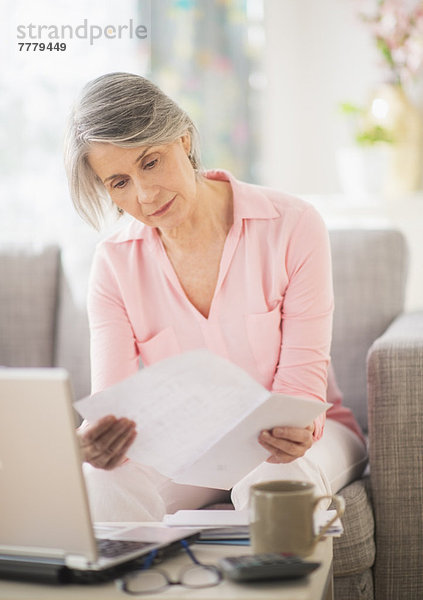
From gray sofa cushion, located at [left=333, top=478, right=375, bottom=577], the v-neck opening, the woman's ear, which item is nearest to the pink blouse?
the v-neck opening

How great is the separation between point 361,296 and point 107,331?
2.14 feet

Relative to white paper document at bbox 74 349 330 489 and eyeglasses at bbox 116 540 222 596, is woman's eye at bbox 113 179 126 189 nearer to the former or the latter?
white paper document at bbox 74 349 330 489

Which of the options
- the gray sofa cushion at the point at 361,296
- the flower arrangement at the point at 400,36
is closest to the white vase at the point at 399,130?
the flower arrangement at the point at 400,36

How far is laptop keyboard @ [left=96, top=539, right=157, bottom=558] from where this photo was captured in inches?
36.9

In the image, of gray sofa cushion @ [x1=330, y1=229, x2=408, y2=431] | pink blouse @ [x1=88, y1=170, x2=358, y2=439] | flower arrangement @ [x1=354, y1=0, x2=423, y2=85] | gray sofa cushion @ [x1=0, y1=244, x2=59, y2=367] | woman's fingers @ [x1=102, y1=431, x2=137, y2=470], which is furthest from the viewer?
flower arrangement @ [x1=354, y1=0, x2=423, y2=85]

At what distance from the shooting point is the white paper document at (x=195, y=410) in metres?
0.96

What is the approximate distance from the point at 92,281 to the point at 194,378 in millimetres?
662

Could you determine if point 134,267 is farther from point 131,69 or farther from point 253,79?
point 253,79

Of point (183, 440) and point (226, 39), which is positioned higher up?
point (226, 39)

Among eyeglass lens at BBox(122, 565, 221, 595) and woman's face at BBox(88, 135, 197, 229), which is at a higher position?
woman's face at BBox(88, 135, 197, 229)

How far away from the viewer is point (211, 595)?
85 centimetres

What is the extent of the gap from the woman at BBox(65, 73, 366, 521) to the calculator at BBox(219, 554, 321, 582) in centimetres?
39

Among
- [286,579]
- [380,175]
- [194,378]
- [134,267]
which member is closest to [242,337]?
[134,267]

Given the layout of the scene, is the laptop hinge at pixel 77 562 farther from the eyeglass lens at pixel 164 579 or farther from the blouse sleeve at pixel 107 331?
the blouse sleeve at pixel 107 331
